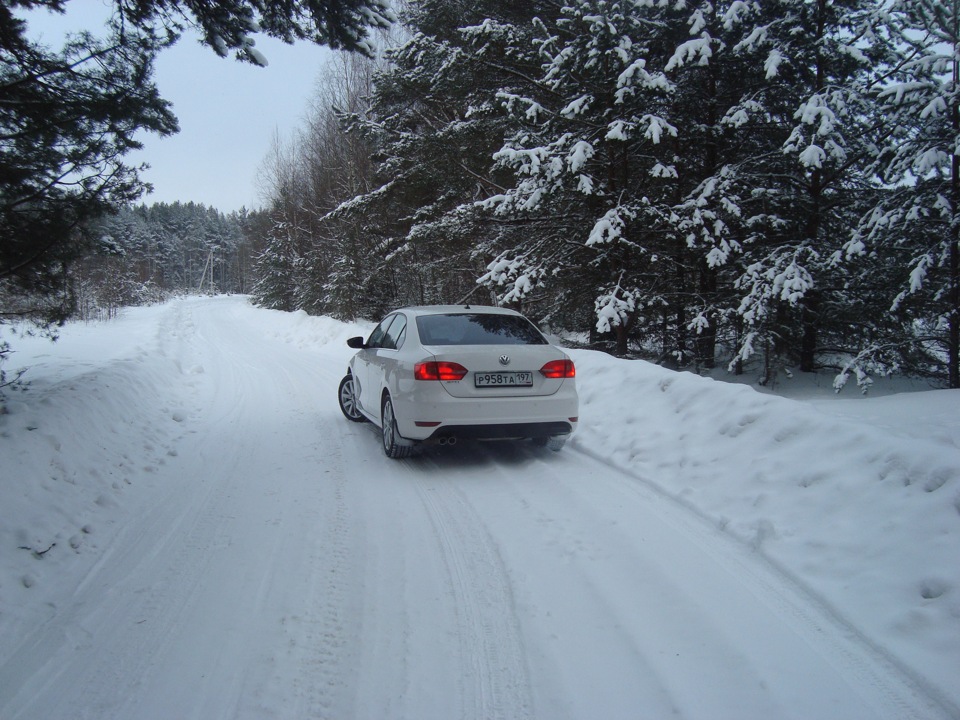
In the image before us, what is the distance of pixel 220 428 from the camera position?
789 cm

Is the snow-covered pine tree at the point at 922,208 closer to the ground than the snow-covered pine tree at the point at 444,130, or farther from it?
closer to the ground

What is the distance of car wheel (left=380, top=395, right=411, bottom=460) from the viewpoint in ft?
19.2

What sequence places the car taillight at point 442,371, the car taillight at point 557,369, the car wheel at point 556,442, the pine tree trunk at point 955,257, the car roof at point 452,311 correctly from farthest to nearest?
1. the pine tree trunk at point 955,257
2. the car roof at point 452,311
3. the car wheel at point 556,442
4. the car taillight at point 557,369
5. the car taillight at point 442,371

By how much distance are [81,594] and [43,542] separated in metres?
0.79

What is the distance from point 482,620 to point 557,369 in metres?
3.17

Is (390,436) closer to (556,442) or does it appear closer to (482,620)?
(556,442)

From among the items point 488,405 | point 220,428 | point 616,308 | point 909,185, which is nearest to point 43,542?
point 488,405

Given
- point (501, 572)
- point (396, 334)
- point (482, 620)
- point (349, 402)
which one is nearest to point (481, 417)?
point (396, 334)

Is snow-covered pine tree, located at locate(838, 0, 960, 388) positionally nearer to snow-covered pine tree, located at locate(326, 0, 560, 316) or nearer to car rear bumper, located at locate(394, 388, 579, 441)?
car rear bumper, located at locate(394, 388, 579, 441)

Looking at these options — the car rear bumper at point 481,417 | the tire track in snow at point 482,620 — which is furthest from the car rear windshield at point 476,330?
the tire track in snow at point 482,620

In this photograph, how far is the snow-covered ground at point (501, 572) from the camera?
2463 mm

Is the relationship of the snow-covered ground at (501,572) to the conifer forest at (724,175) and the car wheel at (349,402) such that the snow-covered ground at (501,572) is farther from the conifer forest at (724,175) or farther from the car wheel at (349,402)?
the conifer forest at (724,175)

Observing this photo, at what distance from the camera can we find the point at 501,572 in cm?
352

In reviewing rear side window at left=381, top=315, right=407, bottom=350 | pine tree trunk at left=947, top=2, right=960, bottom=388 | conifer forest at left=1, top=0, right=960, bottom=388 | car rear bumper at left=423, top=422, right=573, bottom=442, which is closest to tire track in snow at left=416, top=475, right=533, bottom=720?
car rear bumper at left=423, top=422, right=573, bottom=442
